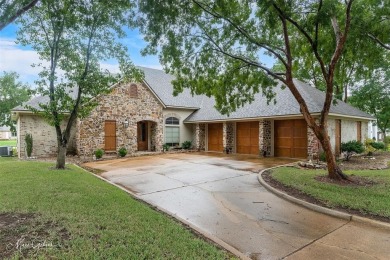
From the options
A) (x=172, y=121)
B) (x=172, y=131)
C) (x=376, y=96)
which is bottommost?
(x=172, y=131)

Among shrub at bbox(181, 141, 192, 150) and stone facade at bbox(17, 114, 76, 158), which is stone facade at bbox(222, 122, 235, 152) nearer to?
shrub at bbox(181, 141, 192, 150)

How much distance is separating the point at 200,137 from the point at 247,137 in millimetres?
4877

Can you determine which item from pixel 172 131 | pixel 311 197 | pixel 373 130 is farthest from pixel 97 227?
pixel 373 130

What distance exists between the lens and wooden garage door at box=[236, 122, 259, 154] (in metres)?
17.9

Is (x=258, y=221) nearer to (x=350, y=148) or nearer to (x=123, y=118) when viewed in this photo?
(x=350, y=148)

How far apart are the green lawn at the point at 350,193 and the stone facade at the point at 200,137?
41.7 feet

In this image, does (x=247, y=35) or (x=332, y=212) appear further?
(x=247, y=35)

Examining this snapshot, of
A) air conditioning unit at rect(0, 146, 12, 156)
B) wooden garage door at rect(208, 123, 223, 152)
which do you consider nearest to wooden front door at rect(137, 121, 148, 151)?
wooden garage door at rect(208, 123, 223, 152)

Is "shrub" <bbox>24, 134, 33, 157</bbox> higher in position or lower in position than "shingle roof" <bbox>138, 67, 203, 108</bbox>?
lower

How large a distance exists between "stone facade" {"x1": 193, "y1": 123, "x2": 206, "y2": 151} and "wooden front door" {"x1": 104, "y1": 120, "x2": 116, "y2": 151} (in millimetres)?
7345

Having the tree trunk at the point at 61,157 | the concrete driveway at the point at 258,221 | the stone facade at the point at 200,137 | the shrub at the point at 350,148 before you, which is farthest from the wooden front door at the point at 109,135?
the shrub at the point at 350,148

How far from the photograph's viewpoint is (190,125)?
22922 mm

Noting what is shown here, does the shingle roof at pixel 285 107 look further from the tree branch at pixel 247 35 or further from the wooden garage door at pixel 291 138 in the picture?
the tree branch at pixel 247 35

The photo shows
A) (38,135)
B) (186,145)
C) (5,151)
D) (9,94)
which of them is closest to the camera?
(38,135)
